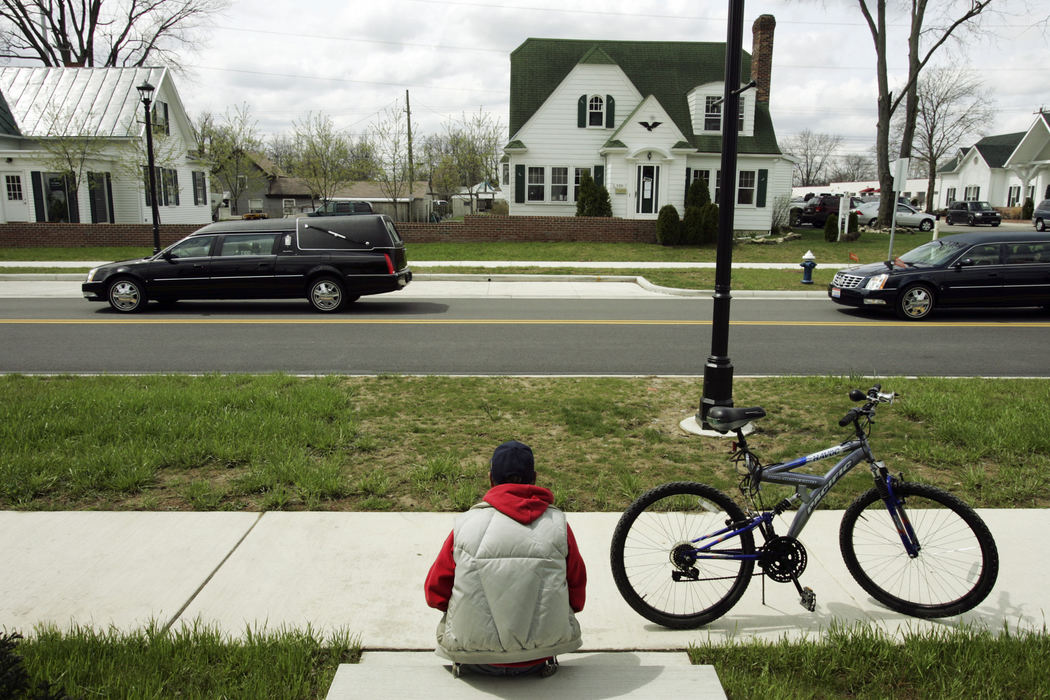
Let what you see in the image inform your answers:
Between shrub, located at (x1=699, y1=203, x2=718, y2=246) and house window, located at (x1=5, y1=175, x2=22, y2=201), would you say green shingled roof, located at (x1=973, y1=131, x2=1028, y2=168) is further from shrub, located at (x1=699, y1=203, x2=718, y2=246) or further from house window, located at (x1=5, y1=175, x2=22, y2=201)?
house window, located at (x1=5, y1=175, x2=22, y2=201)

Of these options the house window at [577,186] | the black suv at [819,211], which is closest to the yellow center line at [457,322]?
the house window at [577,186]

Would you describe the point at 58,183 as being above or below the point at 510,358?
above

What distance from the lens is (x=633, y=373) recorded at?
9.09 meters

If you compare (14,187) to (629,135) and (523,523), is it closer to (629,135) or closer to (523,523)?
(629,135)

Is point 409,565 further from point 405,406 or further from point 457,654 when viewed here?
point 405,406

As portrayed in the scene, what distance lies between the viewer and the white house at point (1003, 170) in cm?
5419

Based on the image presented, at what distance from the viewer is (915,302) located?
13.7 metres

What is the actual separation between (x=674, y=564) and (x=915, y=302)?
12.1 metres

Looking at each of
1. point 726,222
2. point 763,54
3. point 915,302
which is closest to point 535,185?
point 763,54

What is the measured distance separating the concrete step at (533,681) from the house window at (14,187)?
119 ft

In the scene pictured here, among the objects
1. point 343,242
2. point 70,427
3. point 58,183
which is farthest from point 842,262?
point 58,183

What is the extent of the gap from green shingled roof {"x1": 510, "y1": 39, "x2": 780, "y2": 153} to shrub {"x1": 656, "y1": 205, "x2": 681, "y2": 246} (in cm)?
648

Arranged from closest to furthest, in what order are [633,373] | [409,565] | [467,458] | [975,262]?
[409,565] < [467,458] < [633,373] < [975,262]

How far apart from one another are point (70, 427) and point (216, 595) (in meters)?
3.39
